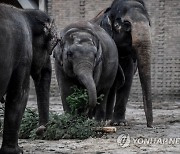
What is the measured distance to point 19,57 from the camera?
15.4ft

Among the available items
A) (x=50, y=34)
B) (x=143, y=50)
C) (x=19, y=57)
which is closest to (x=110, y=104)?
(x=143, y=50)

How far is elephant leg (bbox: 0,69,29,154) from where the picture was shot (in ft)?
15.6

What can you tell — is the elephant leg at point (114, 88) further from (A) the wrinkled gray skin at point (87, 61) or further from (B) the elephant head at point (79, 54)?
(B) the elephant head at point (79, 54)

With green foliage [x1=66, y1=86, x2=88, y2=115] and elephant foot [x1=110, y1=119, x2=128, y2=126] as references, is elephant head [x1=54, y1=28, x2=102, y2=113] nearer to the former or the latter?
green foliage [x1=66, y1=86, x2=88, y2=115]

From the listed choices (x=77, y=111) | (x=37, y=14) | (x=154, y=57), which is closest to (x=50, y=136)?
(x=77, y=111)

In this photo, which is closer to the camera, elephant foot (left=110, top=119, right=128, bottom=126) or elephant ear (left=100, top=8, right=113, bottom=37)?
elephant foot (left=110, top=119, right=128, bottom=126)

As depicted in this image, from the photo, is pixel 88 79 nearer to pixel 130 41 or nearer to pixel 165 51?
pixel 130 41

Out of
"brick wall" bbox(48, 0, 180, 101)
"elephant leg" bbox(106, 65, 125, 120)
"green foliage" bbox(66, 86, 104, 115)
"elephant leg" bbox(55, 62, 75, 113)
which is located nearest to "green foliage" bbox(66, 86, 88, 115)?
"green foliage" bbox(66, 86, 104, 115)

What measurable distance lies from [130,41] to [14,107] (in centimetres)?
411

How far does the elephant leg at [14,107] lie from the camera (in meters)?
4.76

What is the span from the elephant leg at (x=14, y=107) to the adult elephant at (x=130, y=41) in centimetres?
317

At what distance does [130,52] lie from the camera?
880 cm

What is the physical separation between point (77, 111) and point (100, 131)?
1.23 ft

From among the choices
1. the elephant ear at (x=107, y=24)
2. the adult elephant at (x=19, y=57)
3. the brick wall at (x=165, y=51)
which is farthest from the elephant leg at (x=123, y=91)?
the brick wall at (x=165, y=51)
